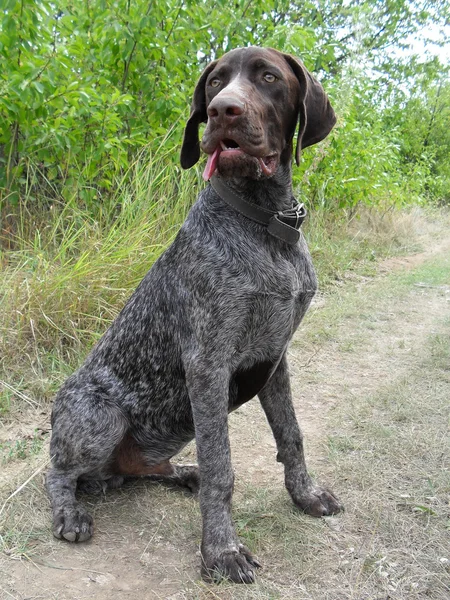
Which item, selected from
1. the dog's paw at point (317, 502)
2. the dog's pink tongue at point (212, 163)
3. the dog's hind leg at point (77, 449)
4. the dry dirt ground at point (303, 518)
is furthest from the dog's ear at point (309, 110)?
the dry dirt ground at point (303, 518)

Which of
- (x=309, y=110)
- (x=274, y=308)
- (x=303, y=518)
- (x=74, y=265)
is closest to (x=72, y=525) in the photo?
(x=303, y=518)

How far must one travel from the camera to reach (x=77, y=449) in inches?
104

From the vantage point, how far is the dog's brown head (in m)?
2.27

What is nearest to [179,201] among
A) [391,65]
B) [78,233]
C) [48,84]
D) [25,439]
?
[78,233]

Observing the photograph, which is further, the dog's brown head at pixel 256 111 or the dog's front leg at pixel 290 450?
the dog's front leg at pixel 290 450

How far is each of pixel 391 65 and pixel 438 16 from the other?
1922mm

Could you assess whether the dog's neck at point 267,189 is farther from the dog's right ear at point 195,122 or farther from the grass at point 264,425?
the grass at point 264,425

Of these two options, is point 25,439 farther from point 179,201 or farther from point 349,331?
point 349,331

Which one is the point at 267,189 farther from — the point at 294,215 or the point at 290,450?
the point at 290,450

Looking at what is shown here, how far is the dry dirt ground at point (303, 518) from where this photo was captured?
2279 mm

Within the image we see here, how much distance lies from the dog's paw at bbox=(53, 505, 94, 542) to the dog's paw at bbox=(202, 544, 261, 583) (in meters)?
0.57

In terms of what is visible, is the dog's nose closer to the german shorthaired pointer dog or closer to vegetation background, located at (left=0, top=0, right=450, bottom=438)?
the german shorthaired pointer dog

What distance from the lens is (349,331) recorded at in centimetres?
542

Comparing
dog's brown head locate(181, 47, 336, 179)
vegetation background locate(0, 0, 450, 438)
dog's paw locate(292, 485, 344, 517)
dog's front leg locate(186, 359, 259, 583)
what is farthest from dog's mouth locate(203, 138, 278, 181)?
vegetation background locate(0, 0, 450, 438)
